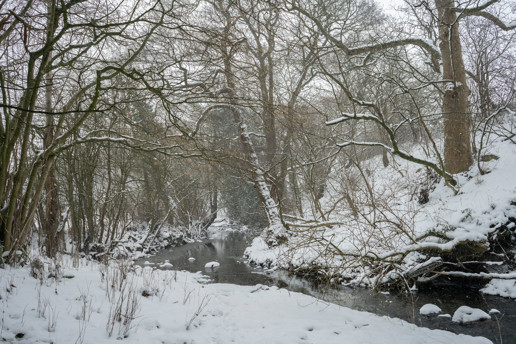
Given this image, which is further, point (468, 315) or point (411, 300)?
point (411, 300)

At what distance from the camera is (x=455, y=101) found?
9047mm

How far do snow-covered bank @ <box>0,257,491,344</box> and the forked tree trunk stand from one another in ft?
21.1

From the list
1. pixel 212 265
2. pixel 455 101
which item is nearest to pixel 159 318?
pixel 212 265

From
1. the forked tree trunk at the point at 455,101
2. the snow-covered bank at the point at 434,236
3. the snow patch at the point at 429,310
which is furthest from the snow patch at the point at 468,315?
the forked tree trunk at the point at 455,101

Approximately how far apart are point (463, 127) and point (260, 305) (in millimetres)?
7797

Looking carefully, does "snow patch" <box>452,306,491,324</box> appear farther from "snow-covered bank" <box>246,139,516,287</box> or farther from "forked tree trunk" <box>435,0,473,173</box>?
"forked tree trunk" <box>435,0,473,173</box>

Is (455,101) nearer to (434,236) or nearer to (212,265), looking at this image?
(434,236)

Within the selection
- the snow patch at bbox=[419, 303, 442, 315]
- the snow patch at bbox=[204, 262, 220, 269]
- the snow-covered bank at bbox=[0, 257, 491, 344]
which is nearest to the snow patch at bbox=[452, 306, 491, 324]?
the snow patch at bbox=[419, 303, 442, 315]

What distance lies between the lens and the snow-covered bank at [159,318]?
3463mm

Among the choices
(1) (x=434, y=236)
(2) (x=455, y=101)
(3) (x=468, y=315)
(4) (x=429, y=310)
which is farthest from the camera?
(2) (x=455, y=101)

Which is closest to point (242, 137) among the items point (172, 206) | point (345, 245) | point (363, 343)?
point (172, 206)

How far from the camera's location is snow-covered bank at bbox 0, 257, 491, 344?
3.46m

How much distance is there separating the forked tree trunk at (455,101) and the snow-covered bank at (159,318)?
6.43 metres

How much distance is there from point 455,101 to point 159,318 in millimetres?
9532
